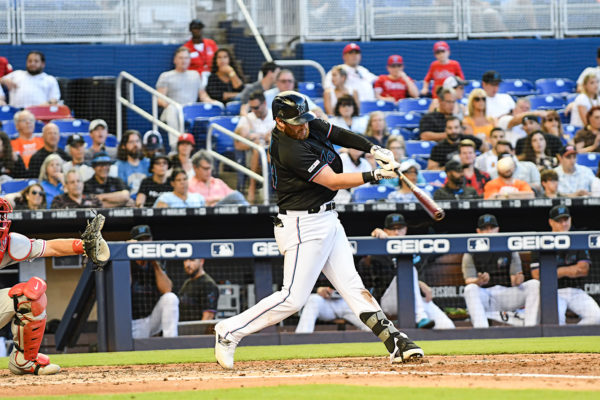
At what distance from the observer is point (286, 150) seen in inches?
214

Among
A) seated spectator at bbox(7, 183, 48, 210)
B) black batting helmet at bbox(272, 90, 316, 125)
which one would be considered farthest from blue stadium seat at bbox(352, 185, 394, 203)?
black batting helmet at bbox(272, 90, 316, 125)

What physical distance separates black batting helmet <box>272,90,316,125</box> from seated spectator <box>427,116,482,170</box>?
16.7 feet

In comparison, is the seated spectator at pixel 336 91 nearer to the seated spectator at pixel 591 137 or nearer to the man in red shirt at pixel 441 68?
the man in red shirt at pixel 441 68

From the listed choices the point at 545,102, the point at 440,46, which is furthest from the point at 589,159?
the point at 440,46

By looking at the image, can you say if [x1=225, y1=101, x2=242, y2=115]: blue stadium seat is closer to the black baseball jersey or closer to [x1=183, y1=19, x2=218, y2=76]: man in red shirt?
[x1=183, y1=19, x2=218, y2=76]: man in red shirt

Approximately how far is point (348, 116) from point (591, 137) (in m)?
2.72

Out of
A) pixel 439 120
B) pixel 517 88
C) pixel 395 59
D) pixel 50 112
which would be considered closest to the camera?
pixel 439 120

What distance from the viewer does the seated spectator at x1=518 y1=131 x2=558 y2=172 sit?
1034 cm

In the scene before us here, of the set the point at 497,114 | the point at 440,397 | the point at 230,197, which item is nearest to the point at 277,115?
the point at 440,397

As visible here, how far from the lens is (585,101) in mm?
11781

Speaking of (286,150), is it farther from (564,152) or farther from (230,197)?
(564,152)

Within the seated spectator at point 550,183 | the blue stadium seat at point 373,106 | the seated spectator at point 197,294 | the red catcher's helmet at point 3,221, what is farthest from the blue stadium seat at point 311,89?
the red catcher's helmet at point 3,221

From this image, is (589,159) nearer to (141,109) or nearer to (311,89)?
(311,89)

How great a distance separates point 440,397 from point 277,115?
2.06 m
